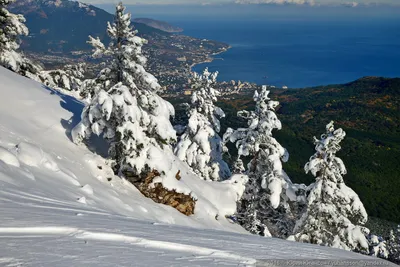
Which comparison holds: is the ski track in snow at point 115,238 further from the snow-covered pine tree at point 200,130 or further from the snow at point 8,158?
the snow-covered pine tree at point 200,130

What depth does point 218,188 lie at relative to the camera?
20.1 metres

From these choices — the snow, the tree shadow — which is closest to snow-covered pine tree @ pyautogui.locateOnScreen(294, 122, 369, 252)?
the tree shadow

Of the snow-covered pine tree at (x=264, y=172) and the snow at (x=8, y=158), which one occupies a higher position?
the snow at (x=8, y=158)

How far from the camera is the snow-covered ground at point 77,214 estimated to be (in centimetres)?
376

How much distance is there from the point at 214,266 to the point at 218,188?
657 inches

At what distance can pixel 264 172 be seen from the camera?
58.1 ft

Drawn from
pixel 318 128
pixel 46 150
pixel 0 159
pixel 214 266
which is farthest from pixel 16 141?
pixel 318 128

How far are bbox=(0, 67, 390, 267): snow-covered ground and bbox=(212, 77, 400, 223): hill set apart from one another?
7897 centimetres

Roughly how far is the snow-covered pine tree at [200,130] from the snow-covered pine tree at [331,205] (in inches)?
351

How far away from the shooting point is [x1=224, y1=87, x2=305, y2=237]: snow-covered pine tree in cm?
1634

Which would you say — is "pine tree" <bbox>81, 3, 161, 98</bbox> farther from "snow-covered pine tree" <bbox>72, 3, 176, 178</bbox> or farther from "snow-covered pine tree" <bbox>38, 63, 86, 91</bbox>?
"snow-covered pine tree" <bbox>38, 63, 86, 91</bbox>

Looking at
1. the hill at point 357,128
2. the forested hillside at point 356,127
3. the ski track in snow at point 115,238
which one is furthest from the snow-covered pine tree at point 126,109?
the hill at point 357,128

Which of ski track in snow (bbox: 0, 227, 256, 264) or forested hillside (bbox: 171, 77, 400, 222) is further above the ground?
ski track in snow (bbox: 0, 227, 256, 264)

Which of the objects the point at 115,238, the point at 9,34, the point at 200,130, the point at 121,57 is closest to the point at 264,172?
the point at 200,130
